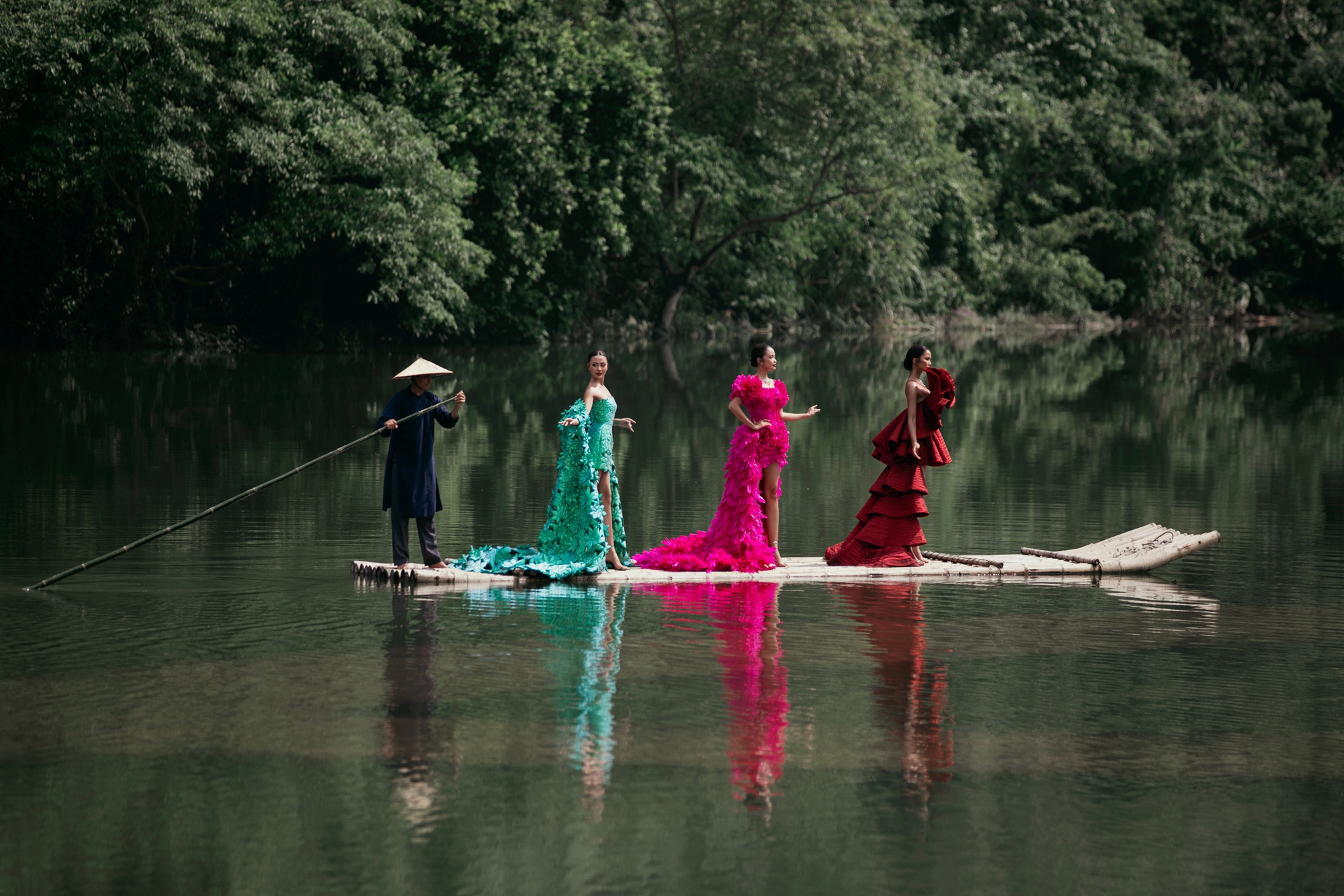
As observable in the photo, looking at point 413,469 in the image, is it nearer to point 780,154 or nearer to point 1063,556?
point 1063,556

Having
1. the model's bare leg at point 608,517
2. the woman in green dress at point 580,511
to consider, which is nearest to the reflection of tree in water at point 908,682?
the model's bare leg at point 608,517

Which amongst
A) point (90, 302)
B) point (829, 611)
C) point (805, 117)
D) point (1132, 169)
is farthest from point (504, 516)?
point (1132, 169)

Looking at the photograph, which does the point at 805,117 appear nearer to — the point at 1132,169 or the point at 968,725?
the point at 1132,169

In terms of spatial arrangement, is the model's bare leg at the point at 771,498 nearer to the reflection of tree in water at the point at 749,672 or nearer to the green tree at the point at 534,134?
the reflection of tree in water at the point at 749,672

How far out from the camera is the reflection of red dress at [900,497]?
12.3 meters

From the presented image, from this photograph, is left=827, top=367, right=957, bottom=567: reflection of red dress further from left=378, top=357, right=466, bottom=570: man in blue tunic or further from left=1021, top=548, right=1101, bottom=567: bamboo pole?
left=378, top=357, right=466, bottom=570: man in blue tunic

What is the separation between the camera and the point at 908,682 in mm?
9039

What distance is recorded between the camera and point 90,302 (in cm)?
3950

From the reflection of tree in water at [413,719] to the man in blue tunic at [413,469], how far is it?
3.71 feet

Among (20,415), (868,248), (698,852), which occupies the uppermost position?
(868,248)

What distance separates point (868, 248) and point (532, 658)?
4565cm

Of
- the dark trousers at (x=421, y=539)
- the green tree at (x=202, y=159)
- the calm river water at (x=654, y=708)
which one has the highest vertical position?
the green tree at (x=202, y=159)

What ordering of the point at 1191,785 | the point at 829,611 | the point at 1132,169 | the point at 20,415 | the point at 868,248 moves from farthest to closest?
the point at 1132,169
the point at 868,248
the point at 20,415
the point at 829,611
the point at 1191,785

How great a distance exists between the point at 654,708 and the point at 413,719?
1.22 m
